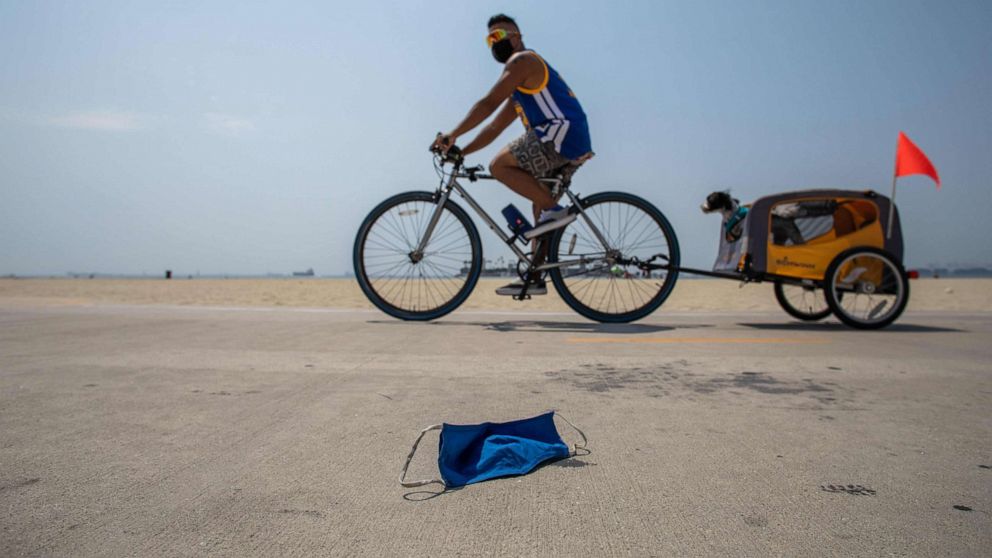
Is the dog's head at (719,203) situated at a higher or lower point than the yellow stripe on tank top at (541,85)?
lower

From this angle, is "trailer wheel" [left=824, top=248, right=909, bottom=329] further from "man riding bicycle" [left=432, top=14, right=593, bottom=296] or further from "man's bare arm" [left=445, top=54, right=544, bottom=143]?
"man's bare arm" [left=445, top=54, right=544, bottom=143]

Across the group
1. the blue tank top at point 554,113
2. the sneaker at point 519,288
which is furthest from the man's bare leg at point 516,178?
the sneaker at point 519,288

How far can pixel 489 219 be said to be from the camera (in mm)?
5066

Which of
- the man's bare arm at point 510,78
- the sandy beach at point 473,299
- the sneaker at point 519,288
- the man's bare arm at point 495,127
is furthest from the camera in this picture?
the sandy beach at point 473,299

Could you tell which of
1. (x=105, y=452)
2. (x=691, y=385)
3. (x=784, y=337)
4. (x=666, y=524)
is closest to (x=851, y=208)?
(x=784, y=337)

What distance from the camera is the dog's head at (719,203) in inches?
211

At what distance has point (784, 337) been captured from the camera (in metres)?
3.91

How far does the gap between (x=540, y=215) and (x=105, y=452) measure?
3.91m

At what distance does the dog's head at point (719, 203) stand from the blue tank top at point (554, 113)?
1.50 metres

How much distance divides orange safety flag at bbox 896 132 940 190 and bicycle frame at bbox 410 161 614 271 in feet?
10.4

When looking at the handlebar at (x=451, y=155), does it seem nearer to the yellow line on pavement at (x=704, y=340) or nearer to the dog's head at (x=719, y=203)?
the yellow line on pavement at (x=704, y=340)

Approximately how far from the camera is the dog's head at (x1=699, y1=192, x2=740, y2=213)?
5371mm

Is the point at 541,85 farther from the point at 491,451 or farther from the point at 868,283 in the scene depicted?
the point at 491,451

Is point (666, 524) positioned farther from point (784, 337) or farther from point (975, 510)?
point (784, 337)
